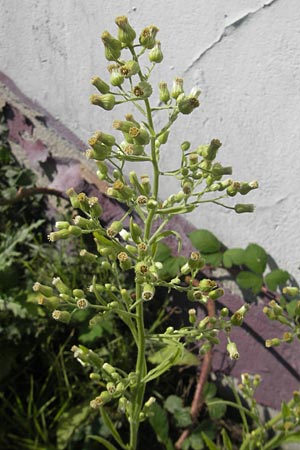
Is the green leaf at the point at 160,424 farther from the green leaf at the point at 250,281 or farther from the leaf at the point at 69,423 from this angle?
the green leaf at the point at 250,281

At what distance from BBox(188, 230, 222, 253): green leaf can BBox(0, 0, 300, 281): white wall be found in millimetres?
75

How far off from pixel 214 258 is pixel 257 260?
14 cm

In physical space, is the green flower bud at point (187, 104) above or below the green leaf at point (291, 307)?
above

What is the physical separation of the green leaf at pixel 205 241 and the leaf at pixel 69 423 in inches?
26.5

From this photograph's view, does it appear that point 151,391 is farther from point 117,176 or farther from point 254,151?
point 117,176

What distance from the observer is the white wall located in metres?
1.78

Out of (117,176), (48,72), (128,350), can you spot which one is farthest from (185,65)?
(128,350)

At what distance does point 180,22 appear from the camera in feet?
6.34

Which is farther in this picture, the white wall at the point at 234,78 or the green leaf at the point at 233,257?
the green leaf at the point at 233,257

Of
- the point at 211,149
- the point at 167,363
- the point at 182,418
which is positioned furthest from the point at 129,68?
the point at 182,418

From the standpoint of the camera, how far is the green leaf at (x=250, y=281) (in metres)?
1.99

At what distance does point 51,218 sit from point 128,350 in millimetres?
690

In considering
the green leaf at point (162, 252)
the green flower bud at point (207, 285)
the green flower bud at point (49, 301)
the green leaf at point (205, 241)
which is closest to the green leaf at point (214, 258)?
the green leaf at point (205, 241)

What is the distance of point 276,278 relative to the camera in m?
1.95
